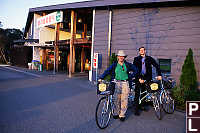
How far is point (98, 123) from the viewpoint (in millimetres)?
3762

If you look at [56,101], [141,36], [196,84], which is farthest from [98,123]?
[141,36]

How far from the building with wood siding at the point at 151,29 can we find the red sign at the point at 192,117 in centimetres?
436

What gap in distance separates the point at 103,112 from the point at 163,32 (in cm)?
596

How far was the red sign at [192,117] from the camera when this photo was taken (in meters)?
2.76

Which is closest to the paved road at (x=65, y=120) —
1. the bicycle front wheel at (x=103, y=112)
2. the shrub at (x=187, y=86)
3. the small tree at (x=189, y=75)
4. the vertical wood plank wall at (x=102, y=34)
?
the bicycle front wheel at (x=103, y=112)

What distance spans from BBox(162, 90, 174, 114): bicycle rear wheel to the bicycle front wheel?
2013 mm

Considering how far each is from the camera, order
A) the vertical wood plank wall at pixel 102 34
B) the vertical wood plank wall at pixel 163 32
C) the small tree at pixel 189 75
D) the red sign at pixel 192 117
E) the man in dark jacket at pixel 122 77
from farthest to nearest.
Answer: the vertical wood plank wall at pixel 102 34 → the vertical wood plank wall at pixel 163 32 → the small tree at pixel 189 75 → the man in dark jacket at pixel 122 77 → the red sign at pixel 192 117

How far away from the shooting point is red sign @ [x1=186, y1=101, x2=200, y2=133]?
2.76 meters

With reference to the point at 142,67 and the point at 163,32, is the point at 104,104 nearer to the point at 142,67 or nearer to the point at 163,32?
the point at 142,67

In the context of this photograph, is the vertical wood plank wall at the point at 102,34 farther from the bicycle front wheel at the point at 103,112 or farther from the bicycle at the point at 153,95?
the bicycle front wheel at the point at 103,112

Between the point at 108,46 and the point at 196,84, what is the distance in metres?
5.70

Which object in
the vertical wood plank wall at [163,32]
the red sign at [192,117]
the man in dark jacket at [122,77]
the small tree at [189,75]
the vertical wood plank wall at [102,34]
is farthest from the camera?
the vertical wood plank wall at [102,34]

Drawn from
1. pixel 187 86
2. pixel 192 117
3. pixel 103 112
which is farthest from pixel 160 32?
pixel 192 117

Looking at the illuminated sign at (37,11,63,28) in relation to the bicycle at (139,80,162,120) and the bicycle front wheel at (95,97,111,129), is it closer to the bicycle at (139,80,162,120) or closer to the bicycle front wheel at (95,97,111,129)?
the bicycle at (139,80,162,120)
